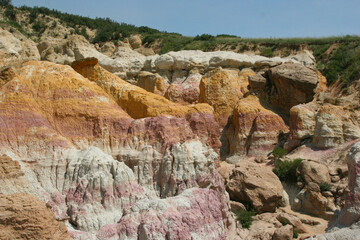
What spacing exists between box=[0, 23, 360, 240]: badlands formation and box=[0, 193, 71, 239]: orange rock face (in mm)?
25

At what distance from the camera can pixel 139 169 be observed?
17.5m

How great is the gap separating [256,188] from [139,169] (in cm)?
569

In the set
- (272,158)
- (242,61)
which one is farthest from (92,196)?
(242,61)

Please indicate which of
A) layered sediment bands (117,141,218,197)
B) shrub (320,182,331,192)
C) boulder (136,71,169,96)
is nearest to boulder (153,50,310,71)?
boulder (136,71,169,96)

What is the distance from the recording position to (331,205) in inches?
840

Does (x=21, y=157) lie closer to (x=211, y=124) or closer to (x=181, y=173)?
(x=181, y=173)

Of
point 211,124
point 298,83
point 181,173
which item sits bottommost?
point 181,173

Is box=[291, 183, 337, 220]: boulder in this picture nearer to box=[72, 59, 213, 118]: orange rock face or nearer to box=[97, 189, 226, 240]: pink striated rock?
box=[72, 59, 213, 118]: orange rock face

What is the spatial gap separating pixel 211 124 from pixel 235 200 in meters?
3.55

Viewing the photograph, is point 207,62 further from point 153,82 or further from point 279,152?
point 279,152

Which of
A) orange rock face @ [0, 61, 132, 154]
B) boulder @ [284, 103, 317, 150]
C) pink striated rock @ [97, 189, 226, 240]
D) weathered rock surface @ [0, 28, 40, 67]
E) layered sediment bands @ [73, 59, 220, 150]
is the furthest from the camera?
boulder @ [284, 103, 317, 150]

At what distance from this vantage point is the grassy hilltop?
41188 millimetres

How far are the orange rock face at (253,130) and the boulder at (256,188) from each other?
650cm

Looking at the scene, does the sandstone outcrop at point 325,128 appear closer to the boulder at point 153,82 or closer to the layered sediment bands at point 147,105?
the layered sediment bands at point 147,105
